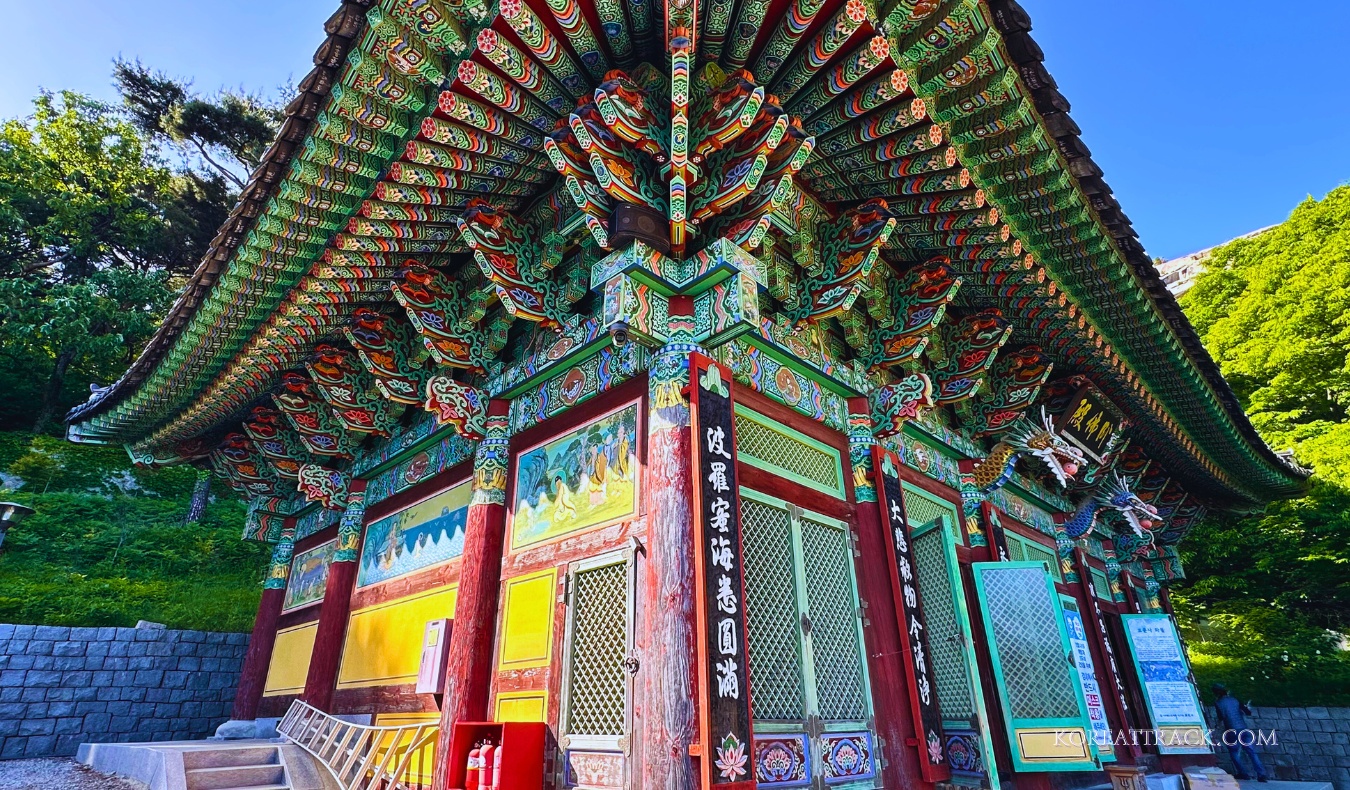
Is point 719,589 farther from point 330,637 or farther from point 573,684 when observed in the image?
point 330,637

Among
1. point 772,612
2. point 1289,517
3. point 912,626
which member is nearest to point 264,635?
point 772,612

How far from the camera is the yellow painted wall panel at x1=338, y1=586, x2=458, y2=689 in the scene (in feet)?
22.1

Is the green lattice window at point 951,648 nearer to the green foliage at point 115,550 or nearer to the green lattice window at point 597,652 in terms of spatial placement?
the green lattice window at point 597,652

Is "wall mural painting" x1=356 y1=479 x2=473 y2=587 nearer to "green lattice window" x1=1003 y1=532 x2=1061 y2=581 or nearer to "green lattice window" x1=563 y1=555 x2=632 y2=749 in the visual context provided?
"green lattice window" x1=563 y1=555 x2=632 y2=749

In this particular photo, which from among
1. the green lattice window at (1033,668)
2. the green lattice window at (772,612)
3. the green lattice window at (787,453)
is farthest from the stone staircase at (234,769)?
the green lattice window at (1033,668)

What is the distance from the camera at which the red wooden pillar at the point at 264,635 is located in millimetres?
9742

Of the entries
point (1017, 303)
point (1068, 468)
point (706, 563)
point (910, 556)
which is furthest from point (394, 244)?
point (1068, 468)

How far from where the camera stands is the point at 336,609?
8273mm

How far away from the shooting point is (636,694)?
4.43 m

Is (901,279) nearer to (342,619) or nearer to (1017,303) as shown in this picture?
(1017,303)

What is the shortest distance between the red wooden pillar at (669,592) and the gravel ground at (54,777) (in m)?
5.94

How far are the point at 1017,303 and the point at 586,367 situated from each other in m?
4.69

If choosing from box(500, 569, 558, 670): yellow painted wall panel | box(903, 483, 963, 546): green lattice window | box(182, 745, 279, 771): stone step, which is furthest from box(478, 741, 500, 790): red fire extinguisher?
box(903, 483, 963, 546): green lattice window

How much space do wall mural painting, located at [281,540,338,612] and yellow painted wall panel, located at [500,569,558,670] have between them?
14.4 feet
